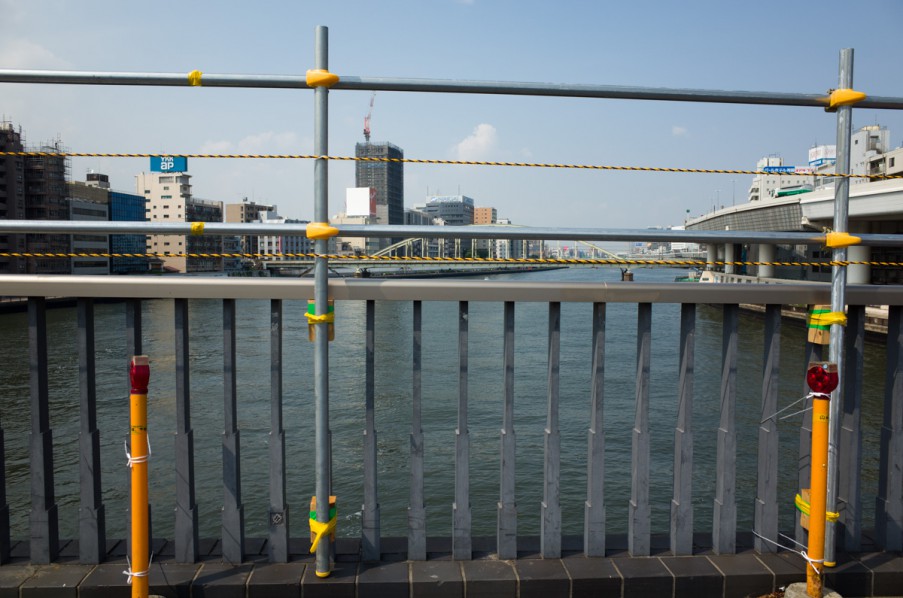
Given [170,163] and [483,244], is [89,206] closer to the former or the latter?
[483,244]

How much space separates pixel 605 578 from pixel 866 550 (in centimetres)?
106

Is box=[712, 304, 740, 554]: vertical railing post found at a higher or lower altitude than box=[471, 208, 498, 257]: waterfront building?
lower

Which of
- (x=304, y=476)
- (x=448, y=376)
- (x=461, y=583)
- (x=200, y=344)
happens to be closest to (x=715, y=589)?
(x=461, y=583)

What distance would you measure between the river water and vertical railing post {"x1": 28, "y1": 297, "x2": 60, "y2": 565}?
208 cm

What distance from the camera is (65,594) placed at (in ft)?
7.22

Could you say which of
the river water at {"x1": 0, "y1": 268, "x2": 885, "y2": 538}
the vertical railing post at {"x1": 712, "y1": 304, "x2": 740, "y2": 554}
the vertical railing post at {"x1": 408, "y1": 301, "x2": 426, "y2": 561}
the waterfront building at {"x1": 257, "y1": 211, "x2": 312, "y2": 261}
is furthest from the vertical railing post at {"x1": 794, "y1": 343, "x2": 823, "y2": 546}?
the waterfront building at {"x1": 257, "y1": 211, "x2": 312, "y2": 261}

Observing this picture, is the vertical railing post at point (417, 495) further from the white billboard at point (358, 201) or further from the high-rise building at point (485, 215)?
the high-rise building at point (485, 215)

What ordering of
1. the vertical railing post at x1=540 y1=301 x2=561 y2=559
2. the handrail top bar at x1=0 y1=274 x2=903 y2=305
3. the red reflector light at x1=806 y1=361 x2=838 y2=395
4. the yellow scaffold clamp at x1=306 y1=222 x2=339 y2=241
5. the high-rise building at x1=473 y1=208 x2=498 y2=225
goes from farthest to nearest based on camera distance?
the high-rise building at x1=473 y1=208 x2=498 y2=225, the vertical railing post at x1=540 y1=301 x2=561 y2=559, the handrail top bar at x1=0 y1=274 x2=903 y2=305, the yellow scaffold clamp at x1=306 y1=222 x2=339 y2=241, the red reflector light at x1=806 y1=361 x2=838 y2=395

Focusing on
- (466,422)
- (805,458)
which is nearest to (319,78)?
(466,422)

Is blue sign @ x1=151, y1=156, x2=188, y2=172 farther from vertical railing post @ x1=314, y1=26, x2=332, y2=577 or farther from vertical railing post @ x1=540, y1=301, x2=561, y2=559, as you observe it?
vertical railing post @ x1=540, y1=301, x2=561, y2=559

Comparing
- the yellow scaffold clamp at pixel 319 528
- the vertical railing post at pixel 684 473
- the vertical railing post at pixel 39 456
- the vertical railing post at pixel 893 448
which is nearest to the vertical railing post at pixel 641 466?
the vertical railing post at pixel 684 473

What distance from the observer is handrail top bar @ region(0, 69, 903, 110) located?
7.26ft

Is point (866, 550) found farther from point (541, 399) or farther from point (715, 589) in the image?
point (541, 399)

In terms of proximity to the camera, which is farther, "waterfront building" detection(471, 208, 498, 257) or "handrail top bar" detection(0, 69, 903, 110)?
"waterfront building" detection(471, 208, 498, 257)
